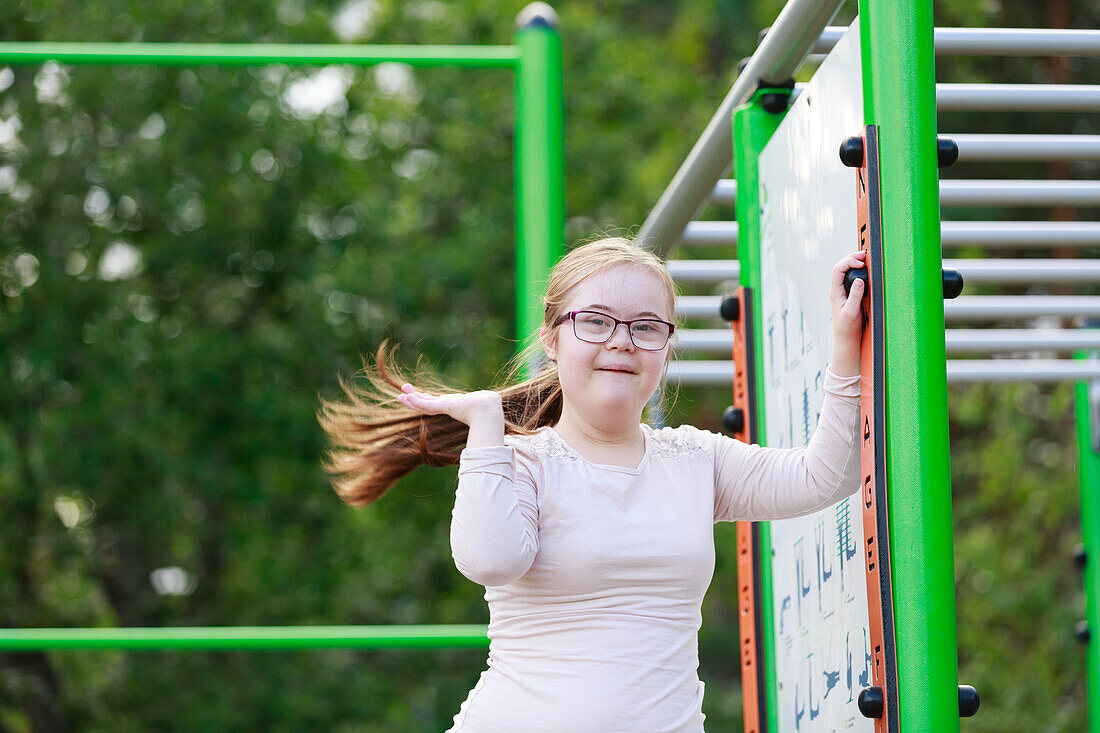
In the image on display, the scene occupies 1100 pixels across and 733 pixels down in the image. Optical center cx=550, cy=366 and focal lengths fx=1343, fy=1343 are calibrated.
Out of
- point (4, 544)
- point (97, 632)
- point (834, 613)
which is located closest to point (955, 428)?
point (4, 544)

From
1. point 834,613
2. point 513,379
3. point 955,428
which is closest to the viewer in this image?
point 834,613

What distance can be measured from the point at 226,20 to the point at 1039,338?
4862mm

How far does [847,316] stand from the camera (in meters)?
1.32

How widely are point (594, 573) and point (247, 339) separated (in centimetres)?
537

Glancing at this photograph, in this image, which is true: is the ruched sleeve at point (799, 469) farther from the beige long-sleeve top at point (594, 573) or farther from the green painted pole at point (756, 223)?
the green painted pole at point (756, 223)

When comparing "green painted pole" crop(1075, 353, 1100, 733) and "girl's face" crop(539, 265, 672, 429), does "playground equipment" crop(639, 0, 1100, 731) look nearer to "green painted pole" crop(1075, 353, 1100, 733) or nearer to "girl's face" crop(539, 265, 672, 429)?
"girl's face" crop(539, 265, 672, 429)

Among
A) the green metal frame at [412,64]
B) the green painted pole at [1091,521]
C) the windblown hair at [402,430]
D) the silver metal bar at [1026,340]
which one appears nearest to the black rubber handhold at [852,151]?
the windblown hair at [402,430]

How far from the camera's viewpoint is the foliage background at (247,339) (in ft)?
21.0

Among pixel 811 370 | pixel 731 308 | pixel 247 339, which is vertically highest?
pixel 247 339

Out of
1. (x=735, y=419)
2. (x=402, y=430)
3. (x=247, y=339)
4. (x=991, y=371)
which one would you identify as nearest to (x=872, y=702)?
(x=402, y=430)

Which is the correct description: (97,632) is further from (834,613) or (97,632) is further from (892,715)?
(892,715)

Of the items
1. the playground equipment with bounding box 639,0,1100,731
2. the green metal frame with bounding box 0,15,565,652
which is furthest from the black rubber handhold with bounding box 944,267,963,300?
the green metal frame with bounding box 0,15,565,652

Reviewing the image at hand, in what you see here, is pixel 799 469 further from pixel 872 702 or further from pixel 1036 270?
pixel 1036 270

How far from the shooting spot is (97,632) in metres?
2.71
